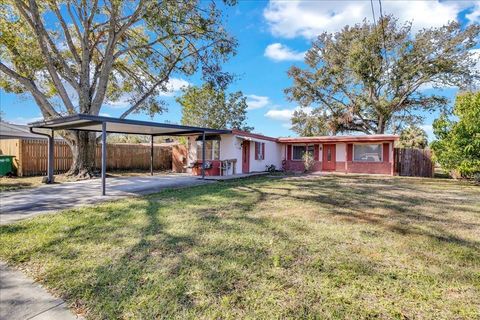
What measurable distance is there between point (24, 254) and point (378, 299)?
437 centimetres

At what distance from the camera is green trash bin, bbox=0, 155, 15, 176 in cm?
1231

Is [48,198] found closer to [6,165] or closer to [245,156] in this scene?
[6,165]

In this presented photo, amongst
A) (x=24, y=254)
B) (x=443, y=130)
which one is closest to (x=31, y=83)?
(x=24, y=254)

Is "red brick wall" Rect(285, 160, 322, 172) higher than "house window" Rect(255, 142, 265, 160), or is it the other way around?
"house window" Rect(255, 142, 265, 160)

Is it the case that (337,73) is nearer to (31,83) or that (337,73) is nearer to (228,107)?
(228,107)

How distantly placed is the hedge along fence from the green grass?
9.62 m

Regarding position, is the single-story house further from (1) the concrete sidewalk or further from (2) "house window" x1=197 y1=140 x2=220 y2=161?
(1) the concrete sidewalk

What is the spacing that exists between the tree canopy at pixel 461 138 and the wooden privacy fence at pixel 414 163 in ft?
17.9

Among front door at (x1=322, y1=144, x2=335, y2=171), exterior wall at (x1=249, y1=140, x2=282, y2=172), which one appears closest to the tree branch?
exterior wall at (x1=249, y1=140, x2=282, y2=172)

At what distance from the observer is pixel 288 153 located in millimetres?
20625

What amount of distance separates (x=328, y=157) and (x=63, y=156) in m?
16.5

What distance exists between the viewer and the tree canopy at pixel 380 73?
20.5 m

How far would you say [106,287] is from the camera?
279 centimetres

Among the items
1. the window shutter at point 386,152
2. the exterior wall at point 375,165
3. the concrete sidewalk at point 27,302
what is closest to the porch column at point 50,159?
the concrete sidewalk at point 27,302
